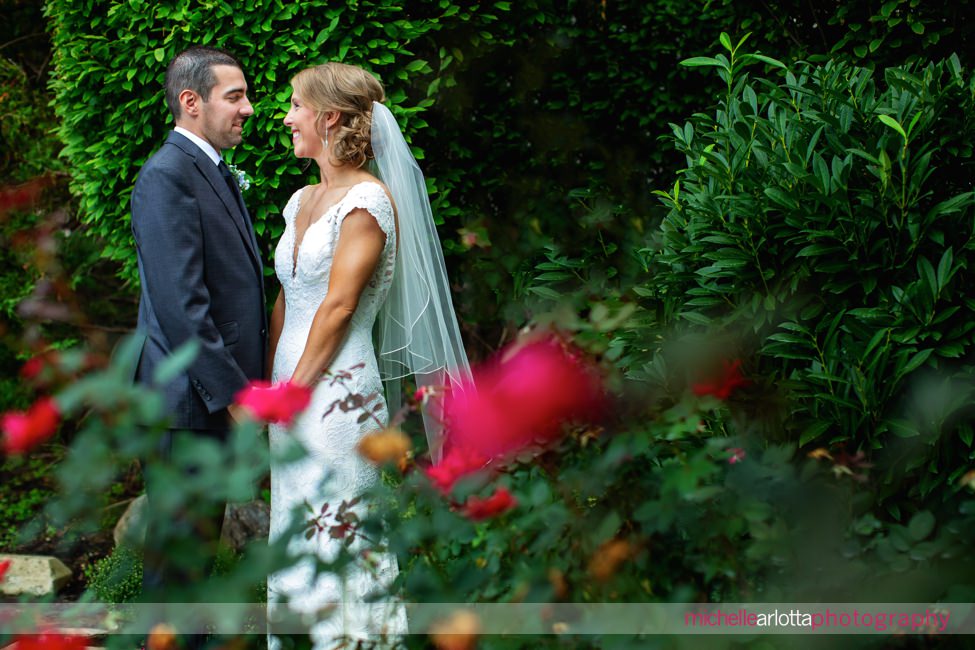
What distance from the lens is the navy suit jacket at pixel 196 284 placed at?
2979 millimetres

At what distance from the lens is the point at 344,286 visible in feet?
10.2

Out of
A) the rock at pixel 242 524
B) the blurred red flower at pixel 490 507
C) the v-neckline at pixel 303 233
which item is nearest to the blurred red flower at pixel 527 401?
the blurred red flower at pixel 490 507

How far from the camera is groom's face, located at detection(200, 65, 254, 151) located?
3256 millimetres

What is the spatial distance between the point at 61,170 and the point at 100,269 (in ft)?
2.89

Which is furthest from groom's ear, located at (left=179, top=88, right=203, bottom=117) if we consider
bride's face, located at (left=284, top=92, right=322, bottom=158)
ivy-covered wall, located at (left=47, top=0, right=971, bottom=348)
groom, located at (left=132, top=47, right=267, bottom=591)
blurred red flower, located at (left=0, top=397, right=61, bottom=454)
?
blurred red flower, located at (left=0, top=397, right=61, bottom=454)

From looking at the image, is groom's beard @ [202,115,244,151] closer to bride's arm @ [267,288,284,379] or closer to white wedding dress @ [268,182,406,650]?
white wedding dress @ [268,182,406,650]

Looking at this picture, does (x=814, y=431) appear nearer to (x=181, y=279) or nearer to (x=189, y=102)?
(x=181, y=279)

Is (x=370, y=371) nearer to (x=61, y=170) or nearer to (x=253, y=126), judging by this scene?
(x=253, y=126)

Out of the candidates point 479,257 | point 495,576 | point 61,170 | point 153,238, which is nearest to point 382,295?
point 153,238

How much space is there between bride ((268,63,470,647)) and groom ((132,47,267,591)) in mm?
182

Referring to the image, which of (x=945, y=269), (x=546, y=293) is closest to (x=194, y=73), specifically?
(x=546, y=293)

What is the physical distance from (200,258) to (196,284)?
9 centimetres

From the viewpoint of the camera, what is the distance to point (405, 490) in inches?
66.3

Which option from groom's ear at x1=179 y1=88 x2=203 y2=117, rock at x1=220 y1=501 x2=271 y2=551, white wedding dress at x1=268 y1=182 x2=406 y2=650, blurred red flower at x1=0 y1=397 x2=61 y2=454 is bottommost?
rock at x1=220 y1=501 x2=271 y2=551
